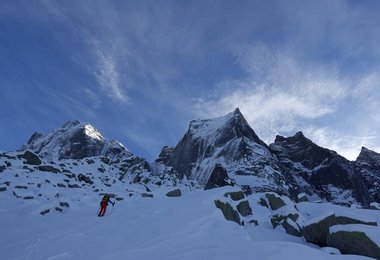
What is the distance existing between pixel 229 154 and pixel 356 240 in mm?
109783

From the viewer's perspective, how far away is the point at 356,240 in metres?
15.8

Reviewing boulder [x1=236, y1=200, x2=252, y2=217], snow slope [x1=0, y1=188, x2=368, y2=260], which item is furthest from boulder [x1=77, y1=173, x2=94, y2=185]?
boulder [x1=236, y1=200, x2=252, y2=217]

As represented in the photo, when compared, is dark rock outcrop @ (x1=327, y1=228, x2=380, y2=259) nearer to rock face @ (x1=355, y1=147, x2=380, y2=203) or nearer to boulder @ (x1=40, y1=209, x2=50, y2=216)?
boulder @ (x1=40, y1=209, x2=50, y2=216)

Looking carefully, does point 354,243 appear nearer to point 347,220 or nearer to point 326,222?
point 326,222

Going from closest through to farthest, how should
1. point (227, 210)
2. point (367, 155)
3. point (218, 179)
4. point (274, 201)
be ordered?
point (227, 210), point (274, 201), point (218, 179), point (367, 155)

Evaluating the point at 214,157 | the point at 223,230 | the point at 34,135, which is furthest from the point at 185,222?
the point at 34,135

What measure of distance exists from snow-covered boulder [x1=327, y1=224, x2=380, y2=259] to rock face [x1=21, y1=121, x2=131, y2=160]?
4611 inches

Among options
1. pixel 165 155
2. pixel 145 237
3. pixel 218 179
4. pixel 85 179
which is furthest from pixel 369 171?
pixel 145 237

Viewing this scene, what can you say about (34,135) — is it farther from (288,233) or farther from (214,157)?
(288,233)

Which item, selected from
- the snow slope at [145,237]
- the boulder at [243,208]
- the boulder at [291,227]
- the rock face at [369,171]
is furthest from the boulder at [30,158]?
the rock face at [369,171]

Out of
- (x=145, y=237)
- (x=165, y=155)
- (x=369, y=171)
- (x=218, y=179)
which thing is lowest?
(x=145, y=237)

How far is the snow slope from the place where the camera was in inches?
427

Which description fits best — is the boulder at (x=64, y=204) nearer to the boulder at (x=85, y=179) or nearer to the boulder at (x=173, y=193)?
the boulder at (x=173, y=193)

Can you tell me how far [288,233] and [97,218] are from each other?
12.5 m
